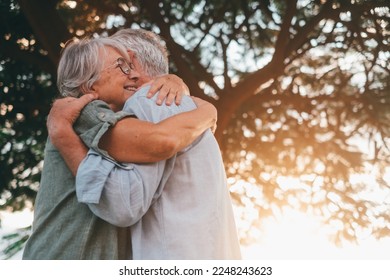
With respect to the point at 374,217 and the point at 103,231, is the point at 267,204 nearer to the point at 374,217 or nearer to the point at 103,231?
the point at 374,217

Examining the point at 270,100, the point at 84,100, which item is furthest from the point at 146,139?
the point at 270,100

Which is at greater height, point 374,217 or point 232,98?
point 232,98

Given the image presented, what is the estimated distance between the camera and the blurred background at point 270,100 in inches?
181

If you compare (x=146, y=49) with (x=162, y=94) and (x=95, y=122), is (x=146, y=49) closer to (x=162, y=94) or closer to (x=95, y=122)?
(x=162, y=94)

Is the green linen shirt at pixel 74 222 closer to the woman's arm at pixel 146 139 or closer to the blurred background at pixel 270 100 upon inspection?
the woman's arm at pixel 146 139

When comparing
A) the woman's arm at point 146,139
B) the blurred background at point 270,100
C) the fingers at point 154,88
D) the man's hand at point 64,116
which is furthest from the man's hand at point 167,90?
the blurred background at point 270,100

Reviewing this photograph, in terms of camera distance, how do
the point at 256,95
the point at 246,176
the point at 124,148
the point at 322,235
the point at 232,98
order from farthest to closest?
the point at 246,176, the point at 256,95, the point at 322,235, the point at 232,98, the point at 124,148

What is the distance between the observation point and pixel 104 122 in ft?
5.23

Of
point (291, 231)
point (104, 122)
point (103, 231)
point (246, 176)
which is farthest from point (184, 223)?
point (246, 176)

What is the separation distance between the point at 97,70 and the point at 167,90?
33 centimetres

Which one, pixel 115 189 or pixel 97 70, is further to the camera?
pixel 97 70

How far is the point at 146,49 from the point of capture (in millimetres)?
2023

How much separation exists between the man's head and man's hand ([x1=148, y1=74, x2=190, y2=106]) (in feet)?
0.54

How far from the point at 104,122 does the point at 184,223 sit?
41 centimetres
